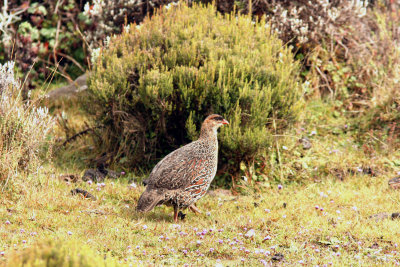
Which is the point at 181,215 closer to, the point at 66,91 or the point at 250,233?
the point at 250,233

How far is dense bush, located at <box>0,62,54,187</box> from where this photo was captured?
6.94 m

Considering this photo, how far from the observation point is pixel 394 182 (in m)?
8.23

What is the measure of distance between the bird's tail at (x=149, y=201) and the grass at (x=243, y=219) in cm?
20

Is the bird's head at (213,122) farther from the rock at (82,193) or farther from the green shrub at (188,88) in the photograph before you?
the rock at (82,193)

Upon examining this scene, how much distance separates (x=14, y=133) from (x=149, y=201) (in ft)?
6.93

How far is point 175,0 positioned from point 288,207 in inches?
225

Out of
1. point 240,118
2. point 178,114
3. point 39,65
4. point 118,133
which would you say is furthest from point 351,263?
point 39,65

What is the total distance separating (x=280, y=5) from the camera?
36.0ft

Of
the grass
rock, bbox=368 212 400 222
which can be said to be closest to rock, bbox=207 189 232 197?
the grass

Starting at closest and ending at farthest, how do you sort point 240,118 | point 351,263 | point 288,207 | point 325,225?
1. point 351,263
2. point 325,225
3. point 288,207
4. point 240,118

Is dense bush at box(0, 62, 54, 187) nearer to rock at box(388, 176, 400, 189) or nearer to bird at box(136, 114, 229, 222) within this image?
bird at box(136, 114, 229, 222)

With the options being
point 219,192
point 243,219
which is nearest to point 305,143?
point 219,192

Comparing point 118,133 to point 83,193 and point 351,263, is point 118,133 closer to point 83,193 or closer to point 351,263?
point 83,193

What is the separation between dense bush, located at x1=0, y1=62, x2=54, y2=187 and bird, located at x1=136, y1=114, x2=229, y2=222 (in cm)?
172
